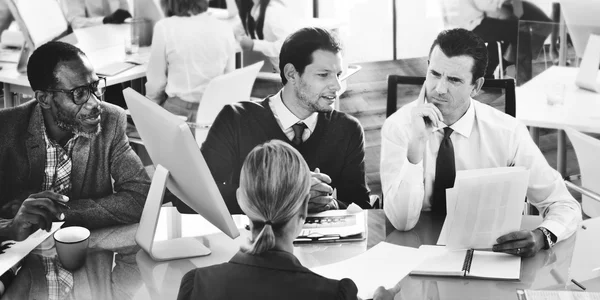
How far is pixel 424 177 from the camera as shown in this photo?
8.86 feet

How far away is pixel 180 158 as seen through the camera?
206 cm

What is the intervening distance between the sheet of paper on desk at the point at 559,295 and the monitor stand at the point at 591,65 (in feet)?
8.24

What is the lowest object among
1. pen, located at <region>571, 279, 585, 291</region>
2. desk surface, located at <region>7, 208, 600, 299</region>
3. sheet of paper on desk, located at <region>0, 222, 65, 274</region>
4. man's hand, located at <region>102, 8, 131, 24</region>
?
pen, located at <region>571, 279, 585, 291</region>

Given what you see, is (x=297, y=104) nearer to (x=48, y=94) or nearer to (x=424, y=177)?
(x=424, y=177)

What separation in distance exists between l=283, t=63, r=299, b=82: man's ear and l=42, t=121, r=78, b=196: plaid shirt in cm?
80

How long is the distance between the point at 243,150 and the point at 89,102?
1.96 ft

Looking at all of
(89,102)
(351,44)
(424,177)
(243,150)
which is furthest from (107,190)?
(351,44)

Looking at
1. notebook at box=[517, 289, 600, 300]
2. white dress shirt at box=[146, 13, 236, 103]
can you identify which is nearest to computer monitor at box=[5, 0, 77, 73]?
white dress shirt at box=[146, 13, 236, 103]

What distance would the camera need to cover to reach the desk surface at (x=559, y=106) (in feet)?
12.4

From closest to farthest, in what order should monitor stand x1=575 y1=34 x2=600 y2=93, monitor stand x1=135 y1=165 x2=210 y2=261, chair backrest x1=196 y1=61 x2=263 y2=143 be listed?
monitor stand x1=135 y1=165 x2=210 y2=261 < chair backrest x1=196 y1=61 x2=263 y2=143 < monitor stand x1=575 y1=34 x2=600 y2=93

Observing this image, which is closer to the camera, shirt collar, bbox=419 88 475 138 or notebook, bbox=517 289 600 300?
notebook, bbox=517 289 600 300

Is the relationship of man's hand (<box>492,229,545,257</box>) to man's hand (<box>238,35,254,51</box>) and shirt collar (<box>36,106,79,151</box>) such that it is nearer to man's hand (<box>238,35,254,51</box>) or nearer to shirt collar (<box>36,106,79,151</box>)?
shirt collar (<box>36,106,79,151</box>)

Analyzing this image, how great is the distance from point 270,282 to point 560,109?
2.81m

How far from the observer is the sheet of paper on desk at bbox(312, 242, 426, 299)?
1967 mm
